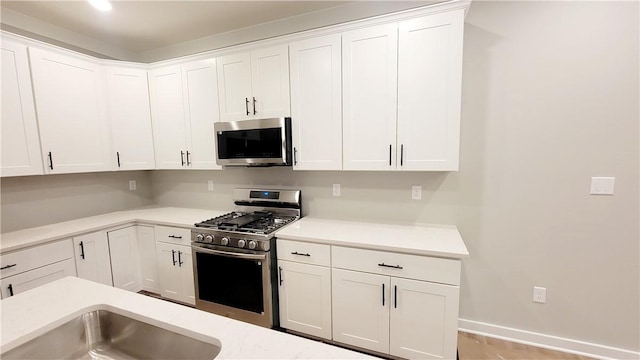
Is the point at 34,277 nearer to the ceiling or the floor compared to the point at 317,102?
nearer to the floor

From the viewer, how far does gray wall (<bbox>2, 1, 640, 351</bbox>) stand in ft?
6.06

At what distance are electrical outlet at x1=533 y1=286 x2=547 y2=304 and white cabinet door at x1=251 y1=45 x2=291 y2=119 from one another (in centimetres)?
244

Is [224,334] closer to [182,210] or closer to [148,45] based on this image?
[182,210]

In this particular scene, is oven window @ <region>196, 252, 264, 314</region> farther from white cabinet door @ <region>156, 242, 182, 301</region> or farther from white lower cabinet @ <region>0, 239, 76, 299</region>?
white lower cabinet @ <region>0, 239, 76, 299</region>

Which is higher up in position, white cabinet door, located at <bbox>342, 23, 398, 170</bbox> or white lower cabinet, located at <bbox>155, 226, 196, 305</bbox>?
white cabinet door, located at <bbox>342, 23, 398, 170</bbox>

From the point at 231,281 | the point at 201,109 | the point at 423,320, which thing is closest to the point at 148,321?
the point at 231,281

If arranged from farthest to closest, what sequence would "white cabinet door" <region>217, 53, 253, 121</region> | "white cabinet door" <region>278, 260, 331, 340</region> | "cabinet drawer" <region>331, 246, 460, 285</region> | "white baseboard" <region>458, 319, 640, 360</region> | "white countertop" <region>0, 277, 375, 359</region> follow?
"white cabinet door" <region>217, 53, 253, 121</region> → "white cabinet door" <region>278, 260, 331, 340</region> → "white baseboard" <region>458, 319, 640, 360</region> → "cabinet drawer" <region>331, 246, 460, 285</region> → "white countertop" <region>0, 277, 375, 359</region>

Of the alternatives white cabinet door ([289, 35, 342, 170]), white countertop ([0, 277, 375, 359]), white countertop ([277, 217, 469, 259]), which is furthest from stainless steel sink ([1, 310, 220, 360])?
white cabinet door ([289, 35, 342, 170])

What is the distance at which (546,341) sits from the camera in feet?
6.86

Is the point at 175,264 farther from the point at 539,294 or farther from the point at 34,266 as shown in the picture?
the point at 539,294

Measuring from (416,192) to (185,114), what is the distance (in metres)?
2.42

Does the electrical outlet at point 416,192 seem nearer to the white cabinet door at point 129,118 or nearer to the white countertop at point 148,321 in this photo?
the white countertop at point 148,321

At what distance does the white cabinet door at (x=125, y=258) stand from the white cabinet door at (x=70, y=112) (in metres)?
0.70

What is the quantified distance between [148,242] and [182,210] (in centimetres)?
51
